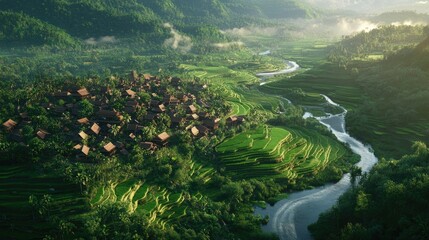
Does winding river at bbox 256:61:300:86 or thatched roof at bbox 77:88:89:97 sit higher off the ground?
thatched roof at bbox 77:88:89:97

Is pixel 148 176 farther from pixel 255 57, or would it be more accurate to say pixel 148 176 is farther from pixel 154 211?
pixel 255 57

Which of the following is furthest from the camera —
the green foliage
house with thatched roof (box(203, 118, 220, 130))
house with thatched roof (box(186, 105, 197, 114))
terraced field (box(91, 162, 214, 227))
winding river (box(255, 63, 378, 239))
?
the green foliage

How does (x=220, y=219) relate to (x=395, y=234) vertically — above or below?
below

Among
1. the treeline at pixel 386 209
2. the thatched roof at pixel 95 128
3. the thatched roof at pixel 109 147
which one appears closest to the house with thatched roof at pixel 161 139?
the thatched roof at pixel 109 147

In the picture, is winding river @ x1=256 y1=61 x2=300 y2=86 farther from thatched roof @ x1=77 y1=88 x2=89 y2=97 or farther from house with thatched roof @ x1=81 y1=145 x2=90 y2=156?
house with thatched roof @ x1=81 y1=145 x2=90 y2=156

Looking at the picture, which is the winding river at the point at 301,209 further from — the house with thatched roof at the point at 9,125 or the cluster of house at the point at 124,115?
the house with thatched roof at the point at 9,125

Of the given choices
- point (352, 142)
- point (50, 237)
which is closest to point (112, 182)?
point (50, 237)

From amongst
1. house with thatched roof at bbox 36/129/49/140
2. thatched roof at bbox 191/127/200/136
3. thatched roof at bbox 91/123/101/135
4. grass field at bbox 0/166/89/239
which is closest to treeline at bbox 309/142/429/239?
thatched roof at bbox 191/127/200/136
